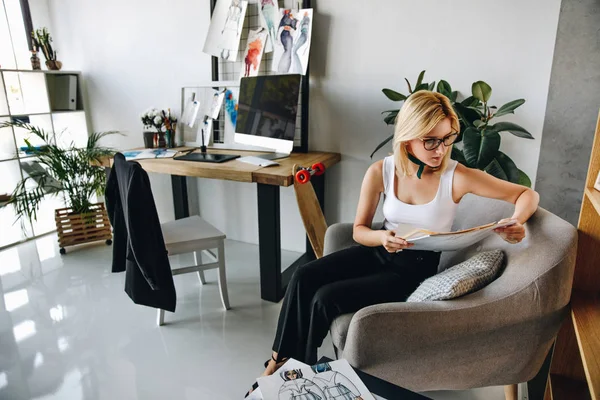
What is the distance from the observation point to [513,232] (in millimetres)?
1145

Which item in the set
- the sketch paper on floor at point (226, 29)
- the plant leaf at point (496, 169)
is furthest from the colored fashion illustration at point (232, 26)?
the plant leaf at point (496, 169)

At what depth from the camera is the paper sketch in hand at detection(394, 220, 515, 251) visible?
1.10 meters

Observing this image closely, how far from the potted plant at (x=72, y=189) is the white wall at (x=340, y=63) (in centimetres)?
48

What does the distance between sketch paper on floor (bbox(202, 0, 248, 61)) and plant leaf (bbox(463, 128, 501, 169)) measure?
164 centimetres

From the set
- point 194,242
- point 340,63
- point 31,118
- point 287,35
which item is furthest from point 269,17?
point 31,118

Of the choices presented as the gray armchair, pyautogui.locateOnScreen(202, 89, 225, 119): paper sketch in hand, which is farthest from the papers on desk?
the gray armchair

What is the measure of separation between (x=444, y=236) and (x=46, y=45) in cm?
346

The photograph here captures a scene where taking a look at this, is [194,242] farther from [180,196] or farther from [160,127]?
[160,127]

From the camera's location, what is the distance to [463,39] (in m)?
2.11

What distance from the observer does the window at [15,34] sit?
320 centimetres

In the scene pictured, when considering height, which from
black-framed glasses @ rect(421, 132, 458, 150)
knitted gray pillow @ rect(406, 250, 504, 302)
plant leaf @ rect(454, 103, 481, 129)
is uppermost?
plant leaf @ rect(454, 103, 481, 129)

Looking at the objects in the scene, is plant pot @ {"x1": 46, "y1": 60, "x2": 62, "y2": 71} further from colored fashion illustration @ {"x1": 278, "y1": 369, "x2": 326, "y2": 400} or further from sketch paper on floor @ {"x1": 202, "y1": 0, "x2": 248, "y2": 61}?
colored fashion illustration @ {"x1": 278, "y1": 369, "x2": 326, "y2": 400}

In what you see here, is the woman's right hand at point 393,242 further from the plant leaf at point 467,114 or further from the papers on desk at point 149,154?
the papers on desk at point 149,154

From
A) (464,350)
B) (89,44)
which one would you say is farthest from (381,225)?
(89,44)
